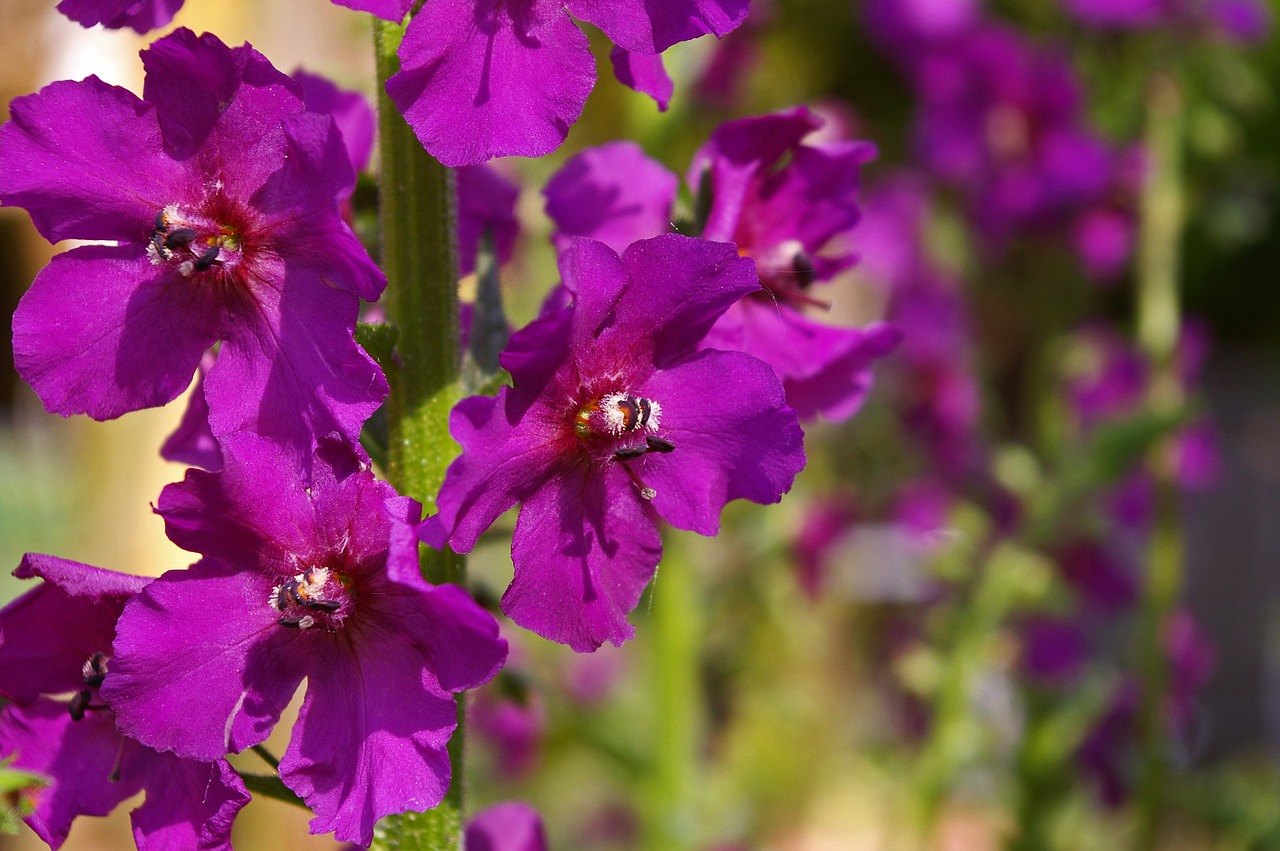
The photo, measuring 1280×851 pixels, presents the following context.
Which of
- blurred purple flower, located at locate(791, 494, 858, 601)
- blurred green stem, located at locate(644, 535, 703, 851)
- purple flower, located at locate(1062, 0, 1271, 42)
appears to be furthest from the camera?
blurred purple flower, located at locate(791, 494, 858, 601)

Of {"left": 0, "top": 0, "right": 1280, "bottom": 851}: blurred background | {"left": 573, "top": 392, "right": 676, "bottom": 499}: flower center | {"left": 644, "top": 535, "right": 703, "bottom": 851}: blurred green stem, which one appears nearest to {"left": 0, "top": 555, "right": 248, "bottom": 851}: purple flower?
{"left": 573, "top": 392, "right": 676, "bottom": 499}: flower center

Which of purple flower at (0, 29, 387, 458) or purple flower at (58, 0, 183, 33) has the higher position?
purple flower at (58, 0, 183, 33)

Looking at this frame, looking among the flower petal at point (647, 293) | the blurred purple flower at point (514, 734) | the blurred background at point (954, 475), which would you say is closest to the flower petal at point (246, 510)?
the flower petal at point (647, 293)

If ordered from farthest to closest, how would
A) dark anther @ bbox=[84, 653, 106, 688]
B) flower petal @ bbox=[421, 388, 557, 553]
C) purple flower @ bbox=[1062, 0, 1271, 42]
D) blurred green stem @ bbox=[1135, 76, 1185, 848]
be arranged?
purple flower @ bbox=[1062, 0, 1271, 42] → blurred green stem @ bbox=[1135, 76, 1185, 848] → dark anther @ bbox=[84, 653, 106, 688] → flower petal @ bbox=[421, 388, 557, 553]

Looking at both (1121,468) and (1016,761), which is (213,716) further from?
(1016,761)

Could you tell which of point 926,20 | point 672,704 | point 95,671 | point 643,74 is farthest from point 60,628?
point 926,20

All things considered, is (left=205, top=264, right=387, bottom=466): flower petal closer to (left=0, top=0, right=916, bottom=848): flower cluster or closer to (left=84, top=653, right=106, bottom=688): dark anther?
(left=0, top=0, right=916, bottom=848): flower cluster
